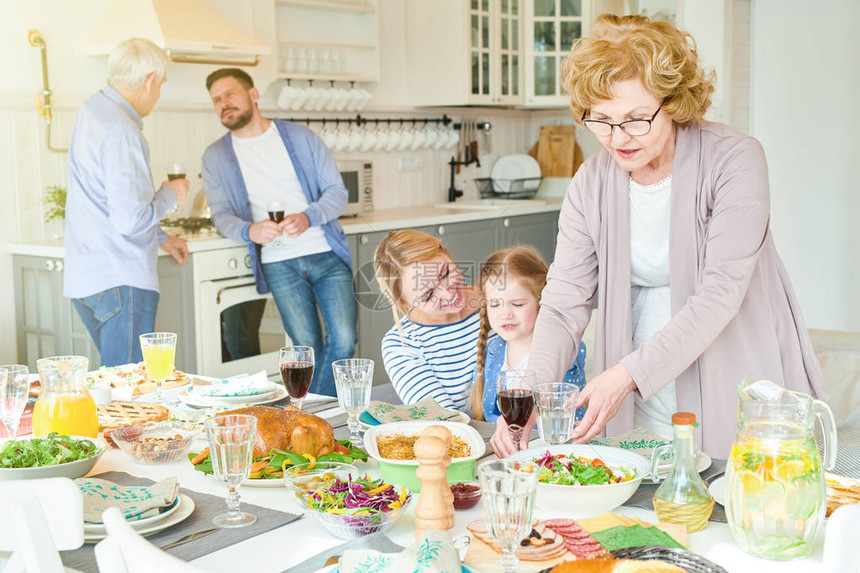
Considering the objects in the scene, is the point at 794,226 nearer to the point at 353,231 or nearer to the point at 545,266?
the point at 353,231

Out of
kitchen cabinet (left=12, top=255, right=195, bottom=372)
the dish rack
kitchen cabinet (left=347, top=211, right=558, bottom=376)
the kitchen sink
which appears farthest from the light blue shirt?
the dish rack

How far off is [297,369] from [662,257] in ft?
2.50

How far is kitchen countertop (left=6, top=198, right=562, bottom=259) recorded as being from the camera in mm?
3836

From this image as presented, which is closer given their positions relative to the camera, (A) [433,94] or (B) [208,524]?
(B) [208,524]

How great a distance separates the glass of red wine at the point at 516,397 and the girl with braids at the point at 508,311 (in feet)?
2.32

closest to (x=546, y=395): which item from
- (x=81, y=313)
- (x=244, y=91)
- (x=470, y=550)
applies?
(x=470, y=550)

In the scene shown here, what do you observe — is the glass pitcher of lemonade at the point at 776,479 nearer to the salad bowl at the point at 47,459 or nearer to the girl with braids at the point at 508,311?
the salad bowl at the point at 47,459

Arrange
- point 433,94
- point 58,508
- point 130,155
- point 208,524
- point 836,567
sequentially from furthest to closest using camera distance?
point 433,94 < point 130,155 < point 208,524 < point 58,508 < point 836,567

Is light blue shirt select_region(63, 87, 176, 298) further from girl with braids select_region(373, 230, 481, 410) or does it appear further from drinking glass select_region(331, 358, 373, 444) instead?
drinking glass select_region(331, 358, 373, 444)

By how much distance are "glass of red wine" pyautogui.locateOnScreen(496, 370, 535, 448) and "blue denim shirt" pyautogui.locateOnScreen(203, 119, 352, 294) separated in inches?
106

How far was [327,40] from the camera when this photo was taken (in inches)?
203

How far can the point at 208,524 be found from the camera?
1328 millimetres

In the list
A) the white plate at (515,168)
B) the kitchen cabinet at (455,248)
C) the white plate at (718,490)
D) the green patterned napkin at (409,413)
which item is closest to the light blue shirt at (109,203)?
the kitchen cabinet at (455,248)

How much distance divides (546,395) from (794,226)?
137 inches
